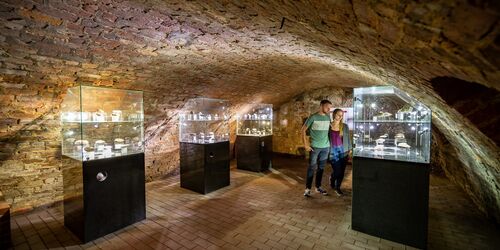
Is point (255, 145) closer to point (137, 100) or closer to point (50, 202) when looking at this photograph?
point (137, 100)

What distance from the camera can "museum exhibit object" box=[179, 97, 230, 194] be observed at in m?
5.30

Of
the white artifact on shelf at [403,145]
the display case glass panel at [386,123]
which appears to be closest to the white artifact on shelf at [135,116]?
the display case glass panel at [386,123]

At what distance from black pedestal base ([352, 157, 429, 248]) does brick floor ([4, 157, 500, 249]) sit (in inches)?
6.9

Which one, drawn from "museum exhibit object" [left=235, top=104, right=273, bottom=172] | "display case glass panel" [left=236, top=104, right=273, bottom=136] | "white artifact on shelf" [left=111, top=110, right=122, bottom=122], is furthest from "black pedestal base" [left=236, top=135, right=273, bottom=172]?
"white artifact on shelf" [left=111, top=110, right=122, bottom=122]

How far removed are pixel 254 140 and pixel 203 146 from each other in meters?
2.47

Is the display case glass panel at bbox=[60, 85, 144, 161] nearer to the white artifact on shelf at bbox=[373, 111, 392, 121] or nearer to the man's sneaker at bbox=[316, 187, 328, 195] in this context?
the man's sneaker at bbox=[316, 187, 328, 195]

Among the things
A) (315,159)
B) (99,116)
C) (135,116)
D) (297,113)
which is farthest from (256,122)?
(99,116)

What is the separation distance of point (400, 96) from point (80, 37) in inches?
181

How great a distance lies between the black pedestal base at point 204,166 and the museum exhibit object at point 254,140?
5.52ft

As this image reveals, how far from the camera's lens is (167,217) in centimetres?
407

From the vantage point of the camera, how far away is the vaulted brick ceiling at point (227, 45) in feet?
4.09

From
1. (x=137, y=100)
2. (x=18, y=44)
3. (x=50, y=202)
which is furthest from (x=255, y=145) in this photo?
(x=18, y=44)

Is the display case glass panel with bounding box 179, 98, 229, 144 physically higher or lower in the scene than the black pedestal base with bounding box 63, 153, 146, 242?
higher

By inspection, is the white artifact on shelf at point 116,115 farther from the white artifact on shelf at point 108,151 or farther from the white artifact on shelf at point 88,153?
the white artifact on shelf at point 88,153
